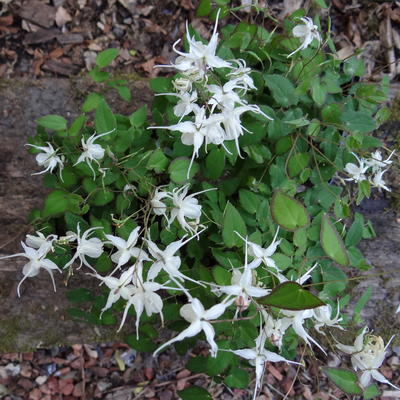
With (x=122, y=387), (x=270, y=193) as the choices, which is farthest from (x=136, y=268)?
(x=122, y=387)

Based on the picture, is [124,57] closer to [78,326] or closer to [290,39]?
[290,39]

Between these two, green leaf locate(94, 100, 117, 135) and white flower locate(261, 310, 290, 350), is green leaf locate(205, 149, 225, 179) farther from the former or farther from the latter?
white flower locate(261, 310, 290, 350)

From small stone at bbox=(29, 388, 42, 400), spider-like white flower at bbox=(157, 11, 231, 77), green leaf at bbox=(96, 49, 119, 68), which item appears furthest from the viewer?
small stone at bbox=(29, 388, 42, 400)

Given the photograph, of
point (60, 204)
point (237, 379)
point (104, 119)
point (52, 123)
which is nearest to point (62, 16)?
point (52, 123)

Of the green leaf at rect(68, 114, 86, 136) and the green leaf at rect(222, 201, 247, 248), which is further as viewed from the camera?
the green leaf at rect(68, 114, 86, 136)

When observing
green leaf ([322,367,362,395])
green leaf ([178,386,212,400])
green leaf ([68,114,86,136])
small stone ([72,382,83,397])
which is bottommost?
small stone ([72,382,83,397])

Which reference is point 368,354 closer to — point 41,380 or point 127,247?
point 127,247

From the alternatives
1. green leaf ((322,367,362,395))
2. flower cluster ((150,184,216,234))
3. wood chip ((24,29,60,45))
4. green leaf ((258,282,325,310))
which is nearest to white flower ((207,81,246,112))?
flower cluster ((150,184,216,234))

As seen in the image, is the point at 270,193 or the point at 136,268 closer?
the point at 136,268
